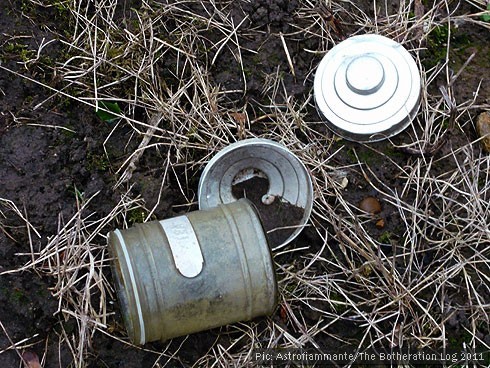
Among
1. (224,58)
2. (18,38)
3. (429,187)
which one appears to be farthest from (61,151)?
(429,187)

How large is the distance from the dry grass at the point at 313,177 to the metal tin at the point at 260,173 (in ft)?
0.21

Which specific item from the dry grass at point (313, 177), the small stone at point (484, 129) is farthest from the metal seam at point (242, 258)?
the small stone at point (484, 129)

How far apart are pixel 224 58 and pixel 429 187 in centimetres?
98

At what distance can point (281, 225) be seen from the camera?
9.91 ft

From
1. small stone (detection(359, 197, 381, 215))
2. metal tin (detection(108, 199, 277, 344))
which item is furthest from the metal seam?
small stone (detection(359, 197, 381, 215))

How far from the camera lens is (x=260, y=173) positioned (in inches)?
122

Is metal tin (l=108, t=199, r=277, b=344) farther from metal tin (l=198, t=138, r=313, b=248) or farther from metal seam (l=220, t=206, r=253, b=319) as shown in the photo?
metal tin (l=198, t=138, r=313, b=248)

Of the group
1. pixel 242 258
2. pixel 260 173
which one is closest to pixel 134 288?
pixel 242 258

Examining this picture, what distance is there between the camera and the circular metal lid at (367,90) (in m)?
3.10

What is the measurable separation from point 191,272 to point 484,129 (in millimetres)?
1359

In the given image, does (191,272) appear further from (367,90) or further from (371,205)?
(367,90)

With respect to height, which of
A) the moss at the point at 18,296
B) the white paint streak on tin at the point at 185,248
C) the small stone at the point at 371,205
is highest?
the white paint streak on tin at the point at 185,248

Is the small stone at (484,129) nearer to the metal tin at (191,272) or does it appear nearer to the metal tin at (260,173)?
the metal tin at (260,173)

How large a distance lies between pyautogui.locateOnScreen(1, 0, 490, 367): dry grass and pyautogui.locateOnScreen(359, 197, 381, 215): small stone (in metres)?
0.03
